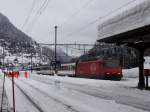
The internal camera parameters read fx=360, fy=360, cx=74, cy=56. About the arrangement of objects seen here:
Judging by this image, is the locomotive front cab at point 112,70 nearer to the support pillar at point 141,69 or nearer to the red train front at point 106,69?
the red train front at point 106,69

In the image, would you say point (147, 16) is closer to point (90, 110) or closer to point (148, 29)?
point (148, 29)

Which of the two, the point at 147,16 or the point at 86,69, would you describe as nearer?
the point at 147,16

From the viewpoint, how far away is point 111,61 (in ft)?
160

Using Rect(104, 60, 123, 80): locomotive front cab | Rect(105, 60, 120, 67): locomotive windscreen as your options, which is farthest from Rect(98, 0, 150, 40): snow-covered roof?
Rect(105, 60, 120, 67): locomotive windscreen

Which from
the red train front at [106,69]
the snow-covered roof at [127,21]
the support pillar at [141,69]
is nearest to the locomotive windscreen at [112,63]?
the red train front at [106,69]

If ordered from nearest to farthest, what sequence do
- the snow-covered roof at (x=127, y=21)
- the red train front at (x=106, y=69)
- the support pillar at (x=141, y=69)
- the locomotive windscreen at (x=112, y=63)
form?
the snow-covered roof at (x=127, y=21), the support pillar at (x=141, y=69), the red train front at (x=106, y=69), the locomotive windscreen at (x=112, y=63)

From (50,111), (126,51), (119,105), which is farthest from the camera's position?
(126,51)

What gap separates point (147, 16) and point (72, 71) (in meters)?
43.8

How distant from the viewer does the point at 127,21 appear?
21.7 metres

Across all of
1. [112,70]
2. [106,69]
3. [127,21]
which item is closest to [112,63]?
[112,70]

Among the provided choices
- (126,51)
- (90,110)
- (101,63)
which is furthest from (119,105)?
(126,51)

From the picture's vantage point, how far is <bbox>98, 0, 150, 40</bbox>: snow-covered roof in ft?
64.3

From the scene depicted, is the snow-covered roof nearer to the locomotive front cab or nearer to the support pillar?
the support pillar

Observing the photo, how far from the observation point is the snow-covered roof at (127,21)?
19594 millimetres
